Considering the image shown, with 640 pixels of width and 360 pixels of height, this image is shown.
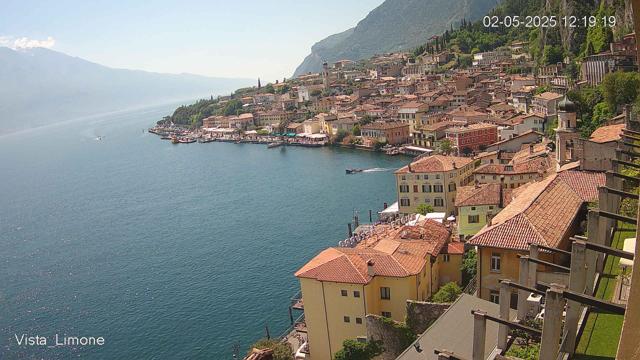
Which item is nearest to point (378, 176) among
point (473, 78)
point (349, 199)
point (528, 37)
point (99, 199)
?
point (349, 199)

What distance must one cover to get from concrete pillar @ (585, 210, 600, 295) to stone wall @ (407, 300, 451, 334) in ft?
30.4

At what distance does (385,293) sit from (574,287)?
13.8 m

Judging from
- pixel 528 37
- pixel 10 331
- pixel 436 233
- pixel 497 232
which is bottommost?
pixel 10 331

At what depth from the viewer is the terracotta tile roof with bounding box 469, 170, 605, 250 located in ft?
46.9

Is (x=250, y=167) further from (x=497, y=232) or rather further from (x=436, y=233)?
(x=497, y=232)

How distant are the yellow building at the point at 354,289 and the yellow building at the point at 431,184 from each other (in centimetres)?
1484

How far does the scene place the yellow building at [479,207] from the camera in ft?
89.1

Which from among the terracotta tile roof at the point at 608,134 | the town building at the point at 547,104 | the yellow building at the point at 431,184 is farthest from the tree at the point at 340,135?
the terracotta tile roof at the point at 608,134

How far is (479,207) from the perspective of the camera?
27.5 metres

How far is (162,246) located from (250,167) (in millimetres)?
32947

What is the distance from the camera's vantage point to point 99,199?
64.4 m

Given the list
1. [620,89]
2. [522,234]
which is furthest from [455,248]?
[620,89]

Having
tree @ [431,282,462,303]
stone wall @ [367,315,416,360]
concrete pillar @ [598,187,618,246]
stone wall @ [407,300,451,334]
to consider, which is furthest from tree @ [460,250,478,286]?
concrete pillar @ [598,187,618,246]

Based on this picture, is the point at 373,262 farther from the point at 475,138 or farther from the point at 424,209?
the point at 475,138
